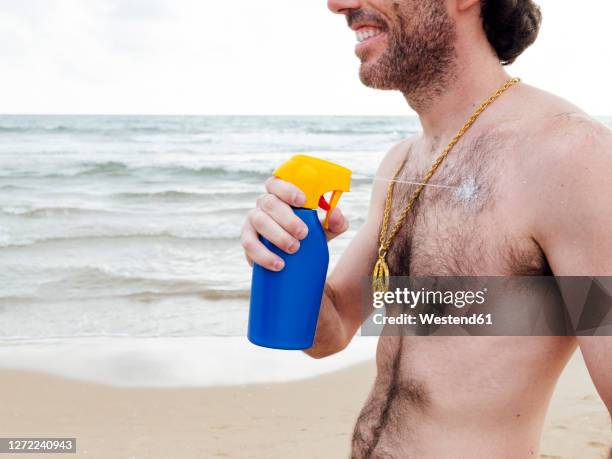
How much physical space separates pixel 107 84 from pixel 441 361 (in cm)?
2829

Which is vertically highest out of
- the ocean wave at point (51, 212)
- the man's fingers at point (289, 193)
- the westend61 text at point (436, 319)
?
the man's fingers at point (289, 193)

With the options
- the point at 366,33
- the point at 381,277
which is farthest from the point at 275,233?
the point at 366,33

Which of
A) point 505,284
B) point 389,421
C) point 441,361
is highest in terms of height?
point 505,284

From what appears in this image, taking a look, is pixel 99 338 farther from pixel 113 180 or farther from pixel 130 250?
pixel 113 180

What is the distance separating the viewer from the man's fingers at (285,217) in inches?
55.0

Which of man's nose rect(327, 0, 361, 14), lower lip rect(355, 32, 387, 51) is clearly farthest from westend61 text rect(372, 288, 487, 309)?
man's nose rect(327, 0, 361, 14)

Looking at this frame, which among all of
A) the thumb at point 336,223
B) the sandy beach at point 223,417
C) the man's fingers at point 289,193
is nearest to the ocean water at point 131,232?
the thumb at point 336,223

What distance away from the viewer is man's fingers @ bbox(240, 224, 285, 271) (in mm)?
1426

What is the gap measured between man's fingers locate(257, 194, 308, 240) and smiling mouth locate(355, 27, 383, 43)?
1.95ft

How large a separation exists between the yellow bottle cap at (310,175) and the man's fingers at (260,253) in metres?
0.13

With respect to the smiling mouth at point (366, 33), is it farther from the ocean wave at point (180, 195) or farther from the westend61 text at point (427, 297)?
the ocean wave at point (180, 195)

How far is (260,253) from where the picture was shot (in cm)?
143

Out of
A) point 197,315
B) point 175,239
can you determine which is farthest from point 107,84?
point 197,315

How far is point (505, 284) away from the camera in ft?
4.74
